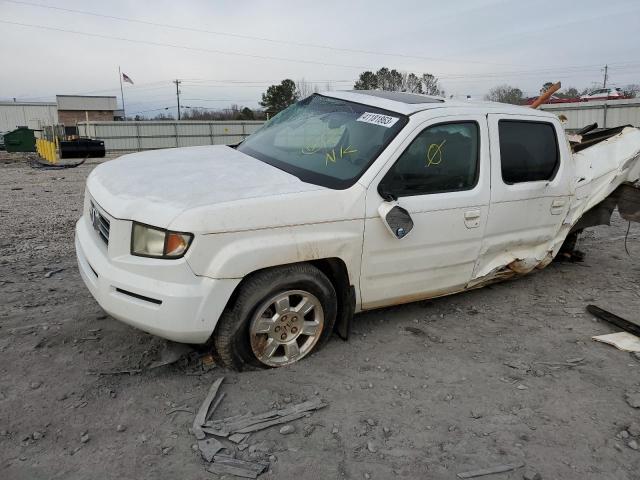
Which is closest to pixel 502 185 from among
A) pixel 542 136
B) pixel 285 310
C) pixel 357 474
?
pixel 542 136

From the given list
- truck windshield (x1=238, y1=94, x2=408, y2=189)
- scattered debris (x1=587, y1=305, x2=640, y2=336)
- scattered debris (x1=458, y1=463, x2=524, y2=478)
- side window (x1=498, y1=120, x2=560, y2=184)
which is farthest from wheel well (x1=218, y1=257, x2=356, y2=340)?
scattered debris (x1=587, y1=305, x2=640, y2=336)

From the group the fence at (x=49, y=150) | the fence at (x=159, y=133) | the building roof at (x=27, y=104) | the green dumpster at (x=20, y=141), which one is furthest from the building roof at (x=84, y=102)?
the fence at (x=49, y=150)

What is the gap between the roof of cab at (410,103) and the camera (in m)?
3.92

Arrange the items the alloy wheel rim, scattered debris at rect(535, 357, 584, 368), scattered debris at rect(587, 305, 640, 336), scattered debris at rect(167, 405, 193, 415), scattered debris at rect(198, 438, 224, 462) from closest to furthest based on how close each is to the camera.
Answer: scattered debris at rect(198, 438, 224, 462), scattered debris at rect(167, 405, 193, 415), the alloy wheel rim, scattered debris at rect(535, 357, 584, 368), scattered debris at rect(587, 305, 640, 336)

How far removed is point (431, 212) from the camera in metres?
3.74

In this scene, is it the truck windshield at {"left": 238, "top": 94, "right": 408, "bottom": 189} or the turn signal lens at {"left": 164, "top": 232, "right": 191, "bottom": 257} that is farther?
the truck windshield at {"left": 238, "top": 94, "right": 408, "bottom": 189}

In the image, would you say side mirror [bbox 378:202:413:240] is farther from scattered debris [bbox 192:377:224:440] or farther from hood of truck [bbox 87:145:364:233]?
scattered debris [bbox 192:377:224:440]

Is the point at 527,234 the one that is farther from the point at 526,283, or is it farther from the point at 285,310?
the point at 285,310

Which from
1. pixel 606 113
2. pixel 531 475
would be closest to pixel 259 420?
pixel 531 475

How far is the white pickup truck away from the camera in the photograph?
2963 millimetres

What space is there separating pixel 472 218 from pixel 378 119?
3.46 ft

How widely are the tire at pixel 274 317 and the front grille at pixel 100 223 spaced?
0.90 m

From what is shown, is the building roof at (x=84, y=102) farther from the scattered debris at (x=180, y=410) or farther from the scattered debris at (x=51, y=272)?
the scattered debris at (x=180, y=410)

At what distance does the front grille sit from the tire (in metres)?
0.90
